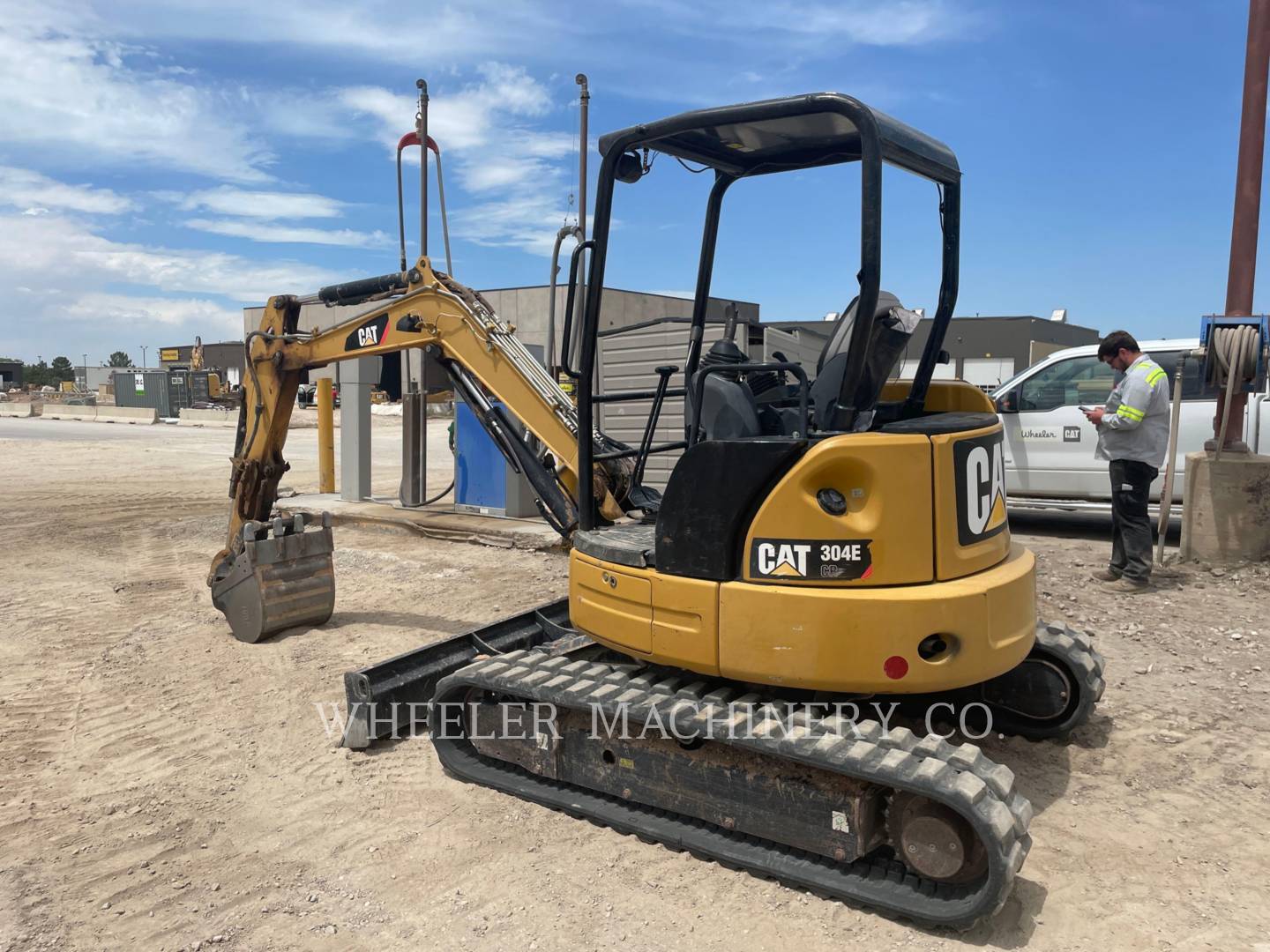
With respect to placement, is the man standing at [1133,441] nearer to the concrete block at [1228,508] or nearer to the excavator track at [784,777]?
the concrete block at [1228,508]

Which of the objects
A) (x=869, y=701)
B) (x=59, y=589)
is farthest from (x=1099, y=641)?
(x=59, y=589)

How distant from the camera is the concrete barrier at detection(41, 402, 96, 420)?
37.2 metres

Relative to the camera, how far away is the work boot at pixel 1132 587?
24.0 feet

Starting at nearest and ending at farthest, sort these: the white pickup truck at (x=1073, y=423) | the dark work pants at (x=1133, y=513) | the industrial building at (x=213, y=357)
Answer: the dark work pants at (x=1133, y=513) → the white pickup truck at (x=1073, y=423) → the industrial building at (x=213, y=357)

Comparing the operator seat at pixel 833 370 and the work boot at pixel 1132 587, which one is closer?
the operator seat at pixel 833 370

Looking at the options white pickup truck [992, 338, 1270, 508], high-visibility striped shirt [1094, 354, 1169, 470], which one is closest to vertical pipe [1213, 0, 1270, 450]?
white pickup truck [992, 338, 1270, 508]

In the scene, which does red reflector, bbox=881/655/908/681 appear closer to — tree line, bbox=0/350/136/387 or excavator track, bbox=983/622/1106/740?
excavator track, bbox=983/622/1106/740

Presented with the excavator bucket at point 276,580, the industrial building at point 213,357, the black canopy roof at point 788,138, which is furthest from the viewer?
the industrial building at point 213,357

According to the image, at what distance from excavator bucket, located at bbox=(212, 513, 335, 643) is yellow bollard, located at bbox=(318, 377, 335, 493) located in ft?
23.7

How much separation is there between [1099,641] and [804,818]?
3780 millimetres

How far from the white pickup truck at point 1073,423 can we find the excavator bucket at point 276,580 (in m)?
6.41

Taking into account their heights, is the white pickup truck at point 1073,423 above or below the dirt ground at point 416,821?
above

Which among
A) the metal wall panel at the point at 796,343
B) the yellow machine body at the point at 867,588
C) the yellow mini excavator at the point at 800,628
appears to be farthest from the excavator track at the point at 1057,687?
the metal wall panel at the point at 796,343

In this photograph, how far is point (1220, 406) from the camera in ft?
27.0
